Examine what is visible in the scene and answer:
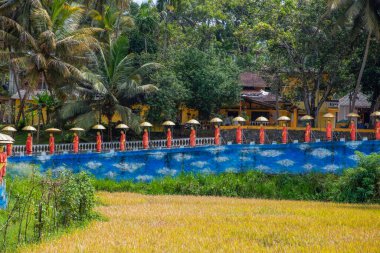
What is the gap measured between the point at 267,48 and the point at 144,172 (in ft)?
33.0

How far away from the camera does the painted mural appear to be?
24.2m

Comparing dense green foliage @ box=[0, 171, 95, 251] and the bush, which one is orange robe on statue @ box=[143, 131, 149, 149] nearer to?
the bush

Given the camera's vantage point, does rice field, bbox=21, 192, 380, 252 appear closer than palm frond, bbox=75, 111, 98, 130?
Yes

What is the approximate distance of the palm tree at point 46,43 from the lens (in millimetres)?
24203

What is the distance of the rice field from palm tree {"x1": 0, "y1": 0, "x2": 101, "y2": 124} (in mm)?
10116

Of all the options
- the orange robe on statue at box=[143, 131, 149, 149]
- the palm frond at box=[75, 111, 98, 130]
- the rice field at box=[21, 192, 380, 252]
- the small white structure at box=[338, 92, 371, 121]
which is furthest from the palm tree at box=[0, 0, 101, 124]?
the small white structure at box=[338, 92, 371, 121]

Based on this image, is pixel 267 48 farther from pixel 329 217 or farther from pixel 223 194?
pixel 329 217

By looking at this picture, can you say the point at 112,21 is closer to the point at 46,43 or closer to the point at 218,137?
the point at 46,43

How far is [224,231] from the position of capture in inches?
463

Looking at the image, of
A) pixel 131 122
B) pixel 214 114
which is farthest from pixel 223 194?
pixel 214 114

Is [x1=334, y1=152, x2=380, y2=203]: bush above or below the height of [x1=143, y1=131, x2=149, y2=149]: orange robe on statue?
below

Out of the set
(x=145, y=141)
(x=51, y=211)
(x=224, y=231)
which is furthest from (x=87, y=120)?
(x=224, y=231)

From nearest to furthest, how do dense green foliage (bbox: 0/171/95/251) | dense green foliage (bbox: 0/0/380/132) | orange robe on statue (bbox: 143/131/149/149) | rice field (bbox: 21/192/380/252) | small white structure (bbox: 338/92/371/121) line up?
rice field (bbox: 21/192/380/252), dense green foliage (bbox: 0/171/95/251), dense green foliage (bbox: 0/0/380/132), orange robe on statue (bbox: 143/131/149/149), small white structure (bbox: 338/92/371/121)

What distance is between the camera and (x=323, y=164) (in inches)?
966
